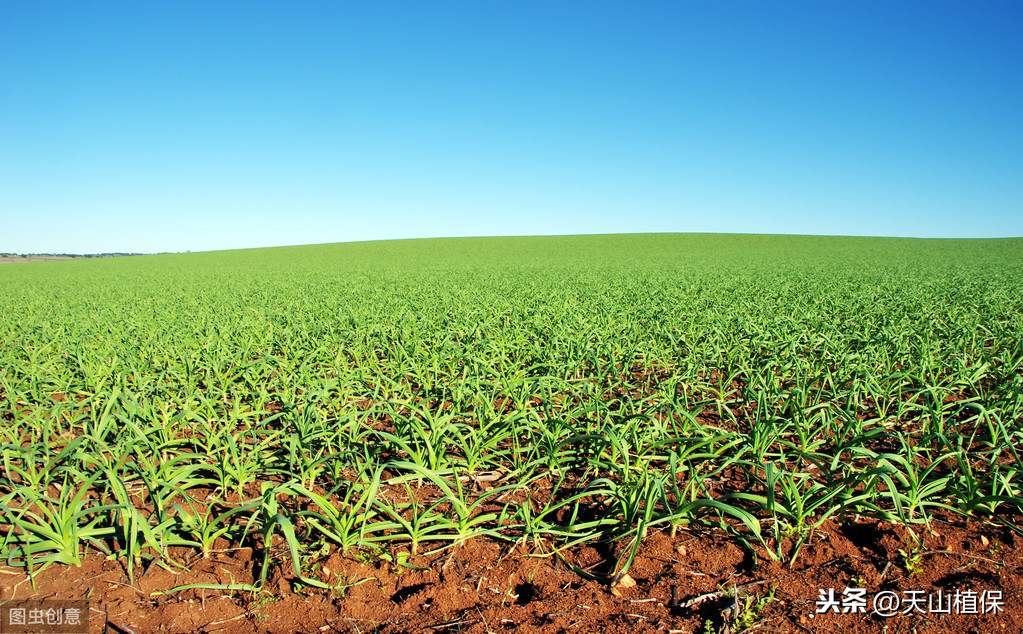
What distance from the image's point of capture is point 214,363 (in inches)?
212

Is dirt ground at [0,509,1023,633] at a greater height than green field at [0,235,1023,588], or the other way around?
green field at [0,235,1023,588]

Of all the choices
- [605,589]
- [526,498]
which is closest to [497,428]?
[526,498]

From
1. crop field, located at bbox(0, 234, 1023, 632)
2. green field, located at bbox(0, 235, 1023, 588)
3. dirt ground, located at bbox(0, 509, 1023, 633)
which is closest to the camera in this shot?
dirt ground, located at bbox(0, 509, 1023, 633)

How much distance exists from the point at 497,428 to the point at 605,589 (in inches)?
72.8

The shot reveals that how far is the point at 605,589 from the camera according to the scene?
7.68 feet

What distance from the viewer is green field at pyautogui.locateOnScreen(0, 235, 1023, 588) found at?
2664 mm

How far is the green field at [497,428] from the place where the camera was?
2.66 metres

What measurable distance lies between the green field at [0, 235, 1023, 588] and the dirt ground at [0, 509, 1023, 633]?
0.10 m

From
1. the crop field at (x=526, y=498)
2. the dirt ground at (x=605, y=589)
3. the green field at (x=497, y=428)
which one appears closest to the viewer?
the dirt ground at (x=605, y=589)

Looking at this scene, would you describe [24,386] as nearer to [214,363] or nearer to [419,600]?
[214,363]

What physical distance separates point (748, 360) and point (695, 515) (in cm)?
327

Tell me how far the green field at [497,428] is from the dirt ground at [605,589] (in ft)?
0.32

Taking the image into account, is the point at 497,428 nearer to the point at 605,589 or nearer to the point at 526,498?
the point at 526,498

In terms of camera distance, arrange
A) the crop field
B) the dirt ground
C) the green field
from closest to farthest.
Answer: the dirt ground → the crop field → the green field
